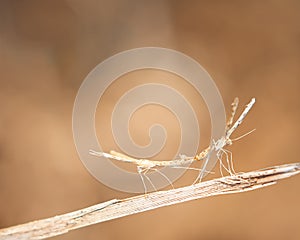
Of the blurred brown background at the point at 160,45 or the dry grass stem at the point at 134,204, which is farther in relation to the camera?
the blurred brown background at the point at 160,45

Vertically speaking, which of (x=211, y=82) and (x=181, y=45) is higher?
(x=181, y=45)

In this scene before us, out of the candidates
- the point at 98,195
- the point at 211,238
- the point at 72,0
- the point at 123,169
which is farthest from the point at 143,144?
the point at 72,0

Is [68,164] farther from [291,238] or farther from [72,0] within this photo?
[291,238]

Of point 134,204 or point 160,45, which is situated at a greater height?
point 160,45

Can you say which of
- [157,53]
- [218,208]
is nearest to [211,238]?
[218,208]

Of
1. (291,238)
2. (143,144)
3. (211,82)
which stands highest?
(211,82)

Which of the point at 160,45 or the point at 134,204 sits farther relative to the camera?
the point at 160,45

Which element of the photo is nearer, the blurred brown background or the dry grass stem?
the dry grass stem
